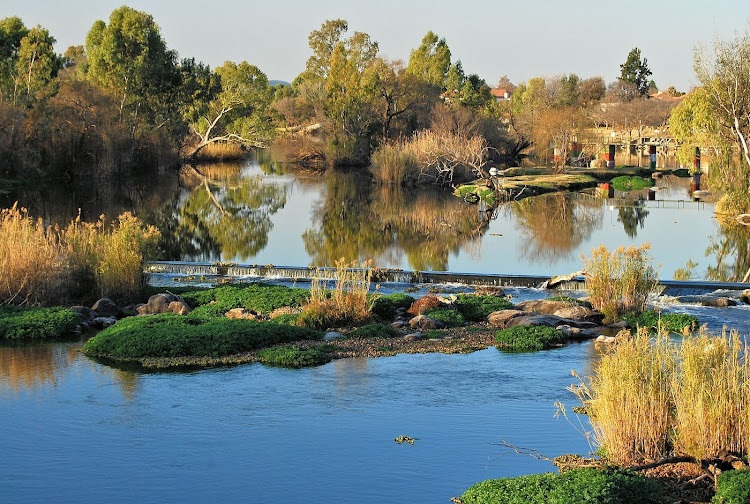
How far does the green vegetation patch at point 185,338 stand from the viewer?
592 inches

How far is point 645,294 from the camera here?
17906 mm

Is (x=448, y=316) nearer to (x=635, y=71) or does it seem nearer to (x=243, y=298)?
(x=243, y=298)

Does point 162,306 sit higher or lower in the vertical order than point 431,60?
lower

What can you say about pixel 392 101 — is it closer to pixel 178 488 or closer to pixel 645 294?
pixel 645 294

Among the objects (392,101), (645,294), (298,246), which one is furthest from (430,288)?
(392,101)

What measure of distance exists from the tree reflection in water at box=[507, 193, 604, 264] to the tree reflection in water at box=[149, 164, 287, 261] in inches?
329

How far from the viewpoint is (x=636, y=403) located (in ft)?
31.2

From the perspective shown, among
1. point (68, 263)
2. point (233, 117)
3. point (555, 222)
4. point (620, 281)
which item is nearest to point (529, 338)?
point (620, 281)

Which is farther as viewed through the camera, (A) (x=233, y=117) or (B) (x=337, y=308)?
(A) (x=233, y=117)

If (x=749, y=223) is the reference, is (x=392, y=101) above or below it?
above

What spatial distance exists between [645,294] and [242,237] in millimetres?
16870

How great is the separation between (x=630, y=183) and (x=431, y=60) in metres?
30.7

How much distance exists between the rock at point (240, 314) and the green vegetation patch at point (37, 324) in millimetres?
2671

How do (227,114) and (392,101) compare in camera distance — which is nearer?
(392,101)
